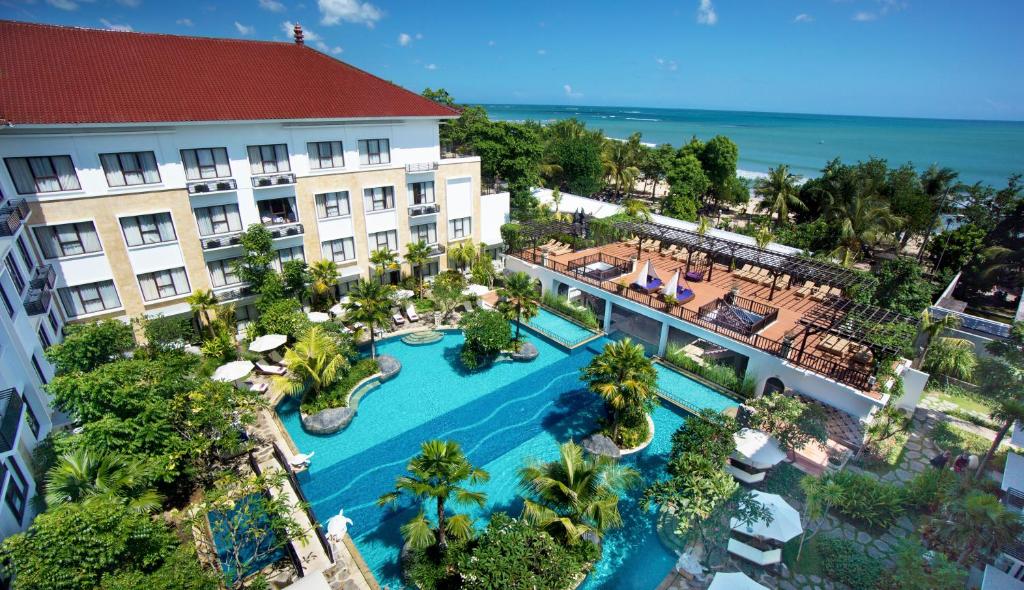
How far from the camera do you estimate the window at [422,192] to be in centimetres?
3384

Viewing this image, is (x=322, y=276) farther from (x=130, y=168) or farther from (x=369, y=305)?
(x=130, y=168)

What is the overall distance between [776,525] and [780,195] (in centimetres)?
4275

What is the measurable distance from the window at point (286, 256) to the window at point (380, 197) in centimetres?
559

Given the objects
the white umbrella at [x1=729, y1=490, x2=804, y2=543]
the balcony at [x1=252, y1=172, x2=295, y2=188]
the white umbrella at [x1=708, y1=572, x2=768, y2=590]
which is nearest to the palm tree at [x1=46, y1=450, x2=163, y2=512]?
the white umbrella at [x1=708, y1=572, x2=768, y2=590]

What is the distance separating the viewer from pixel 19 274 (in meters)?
19.5

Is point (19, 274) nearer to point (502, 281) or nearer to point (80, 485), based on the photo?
point (80, 485)

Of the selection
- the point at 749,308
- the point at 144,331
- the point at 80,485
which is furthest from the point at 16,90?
the point at 749,308

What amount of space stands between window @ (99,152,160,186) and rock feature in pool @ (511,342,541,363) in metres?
21.6

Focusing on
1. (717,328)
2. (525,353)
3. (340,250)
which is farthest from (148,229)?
(717,328)

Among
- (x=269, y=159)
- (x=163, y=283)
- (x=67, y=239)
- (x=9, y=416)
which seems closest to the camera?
(x=9, y=416)

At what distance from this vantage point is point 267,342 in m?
25.8

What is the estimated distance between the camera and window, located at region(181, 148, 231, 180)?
25.2 m

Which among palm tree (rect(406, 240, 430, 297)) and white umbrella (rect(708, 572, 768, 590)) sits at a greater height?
palm tree (rect(406, 240, 430, 297))

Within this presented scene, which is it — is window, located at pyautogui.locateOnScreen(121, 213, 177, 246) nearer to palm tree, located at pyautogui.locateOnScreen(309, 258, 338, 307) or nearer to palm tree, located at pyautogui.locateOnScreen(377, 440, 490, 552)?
palm tree, located at pyautogui.locateOnScreen(309, 258, 338, 307)
